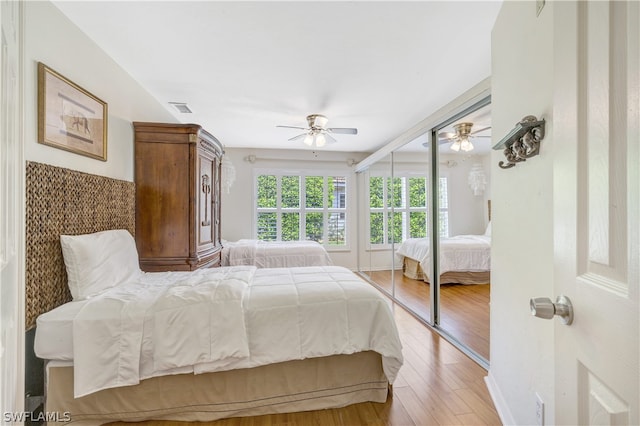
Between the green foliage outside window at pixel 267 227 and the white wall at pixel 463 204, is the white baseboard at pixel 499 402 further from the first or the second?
the green foliage outside window at pixel 267 227

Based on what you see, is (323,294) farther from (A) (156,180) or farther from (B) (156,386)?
(A) (156,180)

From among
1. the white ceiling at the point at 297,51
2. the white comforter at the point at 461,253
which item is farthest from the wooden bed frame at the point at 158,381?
the white comforter at the point at 461,253

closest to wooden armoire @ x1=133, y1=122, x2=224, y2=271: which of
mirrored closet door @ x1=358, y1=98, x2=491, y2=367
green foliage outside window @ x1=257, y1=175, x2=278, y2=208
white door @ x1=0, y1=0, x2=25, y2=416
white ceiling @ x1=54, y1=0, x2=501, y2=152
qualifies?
white ceiling @ x1=54, y1=0, x2=501, y2=152

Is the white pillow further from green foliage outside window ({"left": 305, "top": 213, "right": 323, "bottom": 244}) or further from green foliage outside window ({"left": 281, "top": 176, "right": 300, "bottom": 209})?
green foliage outside window ({"left": 305, "top": 213, "right": 323, "bottom": 244})

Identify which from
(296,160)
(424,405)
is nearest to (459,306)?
(424,405)

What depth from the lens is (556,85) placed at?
0.71 meters

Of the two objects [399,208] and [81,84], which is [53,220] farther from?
[399,208]

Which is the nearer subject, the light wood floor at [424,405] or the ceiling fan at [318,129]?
the light wood floor at [424,405]

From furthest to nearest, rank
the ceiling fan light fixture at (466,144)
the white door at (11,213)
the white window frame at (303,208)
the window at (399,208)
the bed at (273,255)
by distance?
the white window frame at (303,208) < the bed at (273,255) < the window at (399,208) < the ceiling fan light fixture at (466,144) < the white door at (11,213)

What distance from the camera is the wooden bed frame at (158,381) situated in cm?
147

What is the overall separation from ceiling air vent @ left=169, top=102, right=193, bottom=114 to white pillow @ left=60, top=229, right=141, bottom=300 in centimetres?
167

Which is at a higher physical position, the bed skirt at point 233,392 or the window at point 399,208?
the window at point 399,208

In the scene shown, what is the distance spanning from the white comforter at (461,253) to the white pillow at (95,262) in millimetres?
2879

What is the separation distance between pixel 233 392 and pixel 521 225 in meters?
1.82
